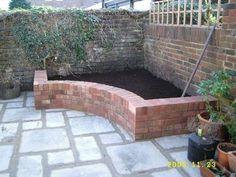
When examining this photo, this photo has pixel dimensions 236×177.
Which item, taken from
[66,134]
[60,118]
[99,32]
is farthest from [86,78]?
[66,134]

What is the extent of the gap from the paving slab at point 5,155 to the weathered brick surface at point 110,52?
2443mm

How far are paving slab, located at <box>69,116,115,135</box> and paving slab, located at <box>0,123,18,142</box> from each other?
0.72 meters

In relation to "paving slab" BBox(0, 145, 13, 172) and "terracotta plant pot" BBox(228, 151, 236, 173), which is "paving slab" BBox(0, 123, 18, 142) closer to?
"paving slab" BBox(0, 145, 13, 172)

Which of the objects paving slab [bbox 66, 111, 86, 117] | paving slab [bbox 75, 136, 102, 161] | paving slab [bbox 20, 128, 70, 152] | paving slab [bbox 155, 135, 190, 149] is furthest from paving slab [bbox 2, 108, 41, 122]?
paving slab [bbox 155, 135, 190, 149]

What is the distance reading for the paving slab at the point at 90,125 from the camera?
3494 mm

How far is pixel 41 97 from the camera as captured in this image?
4230mm

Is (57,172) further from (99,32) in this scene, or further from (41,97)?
(99,32)

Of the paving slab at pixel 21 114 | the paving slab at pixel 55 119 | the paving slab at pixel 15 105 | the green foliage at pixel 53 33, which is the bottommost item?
the paving slab at pixel 55 119

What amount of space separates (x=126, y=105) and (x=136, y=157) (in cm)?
73

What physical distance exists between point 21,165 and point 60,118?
4.23ft

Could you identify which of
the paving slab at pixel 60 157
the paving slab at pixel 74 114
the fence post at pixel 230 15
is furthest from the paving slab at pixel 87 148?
the fence post at pixel 230 15

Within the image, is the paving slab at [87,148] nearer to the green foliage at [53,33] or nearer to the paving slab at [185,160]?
the paving slab at [185,160]

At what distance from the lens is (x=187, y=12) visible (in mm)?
3973

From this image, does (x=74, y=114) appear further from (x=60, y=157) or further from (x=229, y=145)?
(x=229, y=145)
